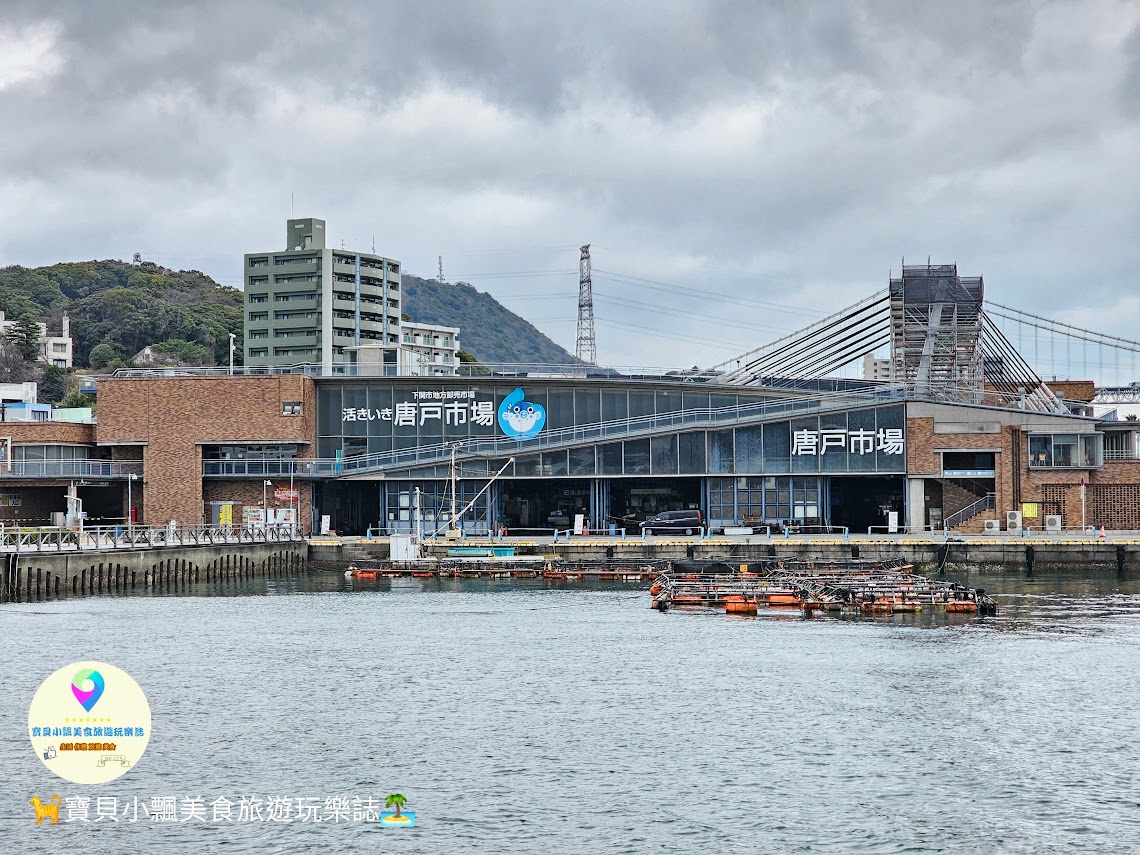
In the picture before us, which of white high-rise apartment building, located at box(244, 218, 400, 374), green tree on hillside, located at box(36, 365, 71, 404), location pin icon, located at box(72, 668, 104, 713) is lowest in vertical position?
location pin icon, located at box(72, 668, 104, 713)

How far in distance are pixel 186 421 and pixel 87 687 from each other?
6306 centimetres

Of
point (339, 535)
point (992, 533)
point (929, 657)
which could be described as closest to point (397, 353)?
point (339, 535)

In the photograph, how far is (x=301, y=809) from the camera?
2991 centimetres

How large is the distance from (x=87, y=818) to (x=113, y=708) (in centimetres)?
254

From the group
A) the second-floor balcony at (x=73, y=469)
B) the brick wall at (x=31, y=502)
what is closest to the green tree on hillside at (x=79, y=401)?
the brick wall at (x=31, y=502)

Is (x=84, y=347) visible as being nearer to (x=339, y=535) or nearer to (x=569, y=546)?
(x=339, y=535)

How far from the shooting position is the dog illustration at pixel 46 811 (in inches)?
1142

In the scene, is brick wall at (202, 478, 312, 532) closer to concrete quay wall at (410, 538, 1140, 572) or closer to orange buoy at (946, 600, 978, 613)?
concrete quay wall at (410, 538, 1140, 572)

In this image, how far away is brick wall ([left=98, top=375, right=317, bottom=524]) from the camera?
9125cm

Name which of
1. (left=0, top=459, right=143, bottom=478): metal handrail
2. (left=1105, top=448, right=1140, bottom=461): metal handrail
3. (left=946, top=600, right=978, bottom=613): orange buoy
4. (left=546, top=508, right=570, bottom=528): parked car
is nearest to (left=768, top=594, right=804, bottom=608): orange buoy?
(left=946, top=600, right=978, bottom=613): orange buoy

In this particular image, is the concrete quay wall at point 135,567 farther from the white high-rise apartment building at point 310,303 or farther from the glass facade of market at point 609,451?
the white high-rise apartment building at point 310,303

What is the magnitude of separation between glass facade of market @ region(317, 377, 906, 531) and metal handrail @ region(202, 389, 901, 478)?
0.13 meters

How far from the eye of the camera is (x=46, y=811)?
96.6 ft

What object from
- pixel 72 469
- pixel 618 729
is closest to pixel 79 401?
pixel 72 469
